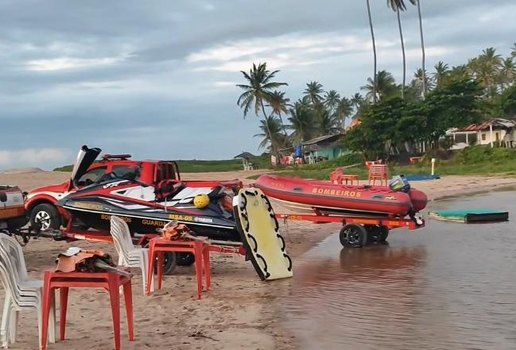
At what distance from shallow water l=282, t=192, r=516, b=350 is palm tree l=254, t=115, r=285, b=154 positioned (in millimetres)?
59887

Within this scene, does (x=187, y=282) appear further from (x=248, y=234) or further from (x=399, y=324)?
(x=399, y=324)

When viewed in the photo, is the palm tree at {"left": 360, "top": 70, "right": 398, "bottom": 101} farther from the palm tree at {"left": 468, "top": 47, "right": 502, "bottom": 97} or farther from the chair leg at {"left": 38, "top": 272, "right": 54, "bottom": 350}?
the chair leg at {"left": 38, "top": 272, "right": 54, "bottom": 350}

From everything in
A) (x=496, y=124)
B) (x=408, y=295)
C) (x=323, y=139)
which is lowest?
(x=408, y=295)

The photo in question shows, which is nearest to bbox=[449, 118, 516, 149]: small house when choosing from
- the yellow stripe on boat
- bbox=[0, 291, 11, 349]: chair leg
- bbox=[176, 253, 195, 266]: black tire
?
bbox=[176, 253, 195, 266]: black tire

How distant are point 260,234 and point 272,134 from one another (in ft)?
218

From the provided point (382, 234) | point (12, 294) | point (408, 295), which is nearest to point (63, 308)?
point (12, 294)

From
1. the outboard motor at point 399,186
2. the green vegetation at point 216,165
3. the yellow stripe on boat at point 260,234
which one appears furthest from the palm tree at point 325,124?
the yellow stripe on boat at point 260,234

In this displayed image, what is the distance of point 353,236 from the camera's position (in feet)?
48.9

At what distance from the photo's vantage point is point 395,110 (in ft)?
187

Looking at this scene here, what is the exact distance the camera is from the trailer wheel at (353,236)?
14.8 m

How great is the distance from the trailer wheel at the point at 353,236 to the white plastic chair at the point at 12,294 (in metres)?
8.98

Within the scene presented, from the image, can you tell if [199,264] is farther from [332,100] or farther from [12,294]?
[332,100]

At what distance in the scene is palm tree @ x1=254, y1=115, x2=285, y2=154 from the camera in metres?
76.0

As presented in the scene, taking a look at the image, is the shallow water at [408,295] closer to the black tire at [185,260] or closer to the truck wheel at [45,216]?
the black tire at [185,260]
